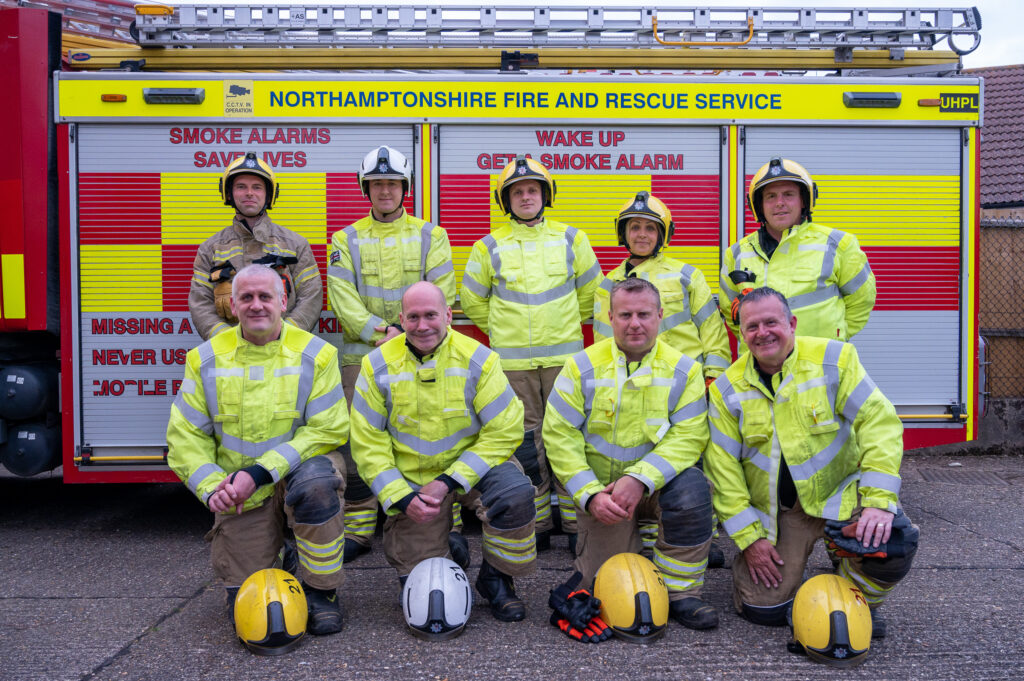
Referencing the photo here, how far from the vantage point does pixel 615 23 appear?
5488 mm

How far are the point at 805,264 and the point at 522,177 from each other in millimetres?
1520

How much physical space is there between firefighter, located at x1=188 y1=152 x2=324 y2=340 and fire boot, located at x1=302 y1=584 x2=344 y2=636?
60.0 inches

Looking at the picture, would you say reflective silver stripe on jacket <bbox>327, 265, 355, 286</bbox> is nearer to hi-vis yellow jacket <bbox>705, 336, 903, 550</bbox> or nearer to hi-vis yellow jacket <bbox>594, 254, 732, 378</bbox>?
hi-vis yellow jacket <bbox>594, 254, 732, 378</bbox>

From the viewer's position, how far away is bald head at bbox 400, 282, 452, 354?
11.9 ft

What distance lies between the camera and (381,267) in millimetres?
4719

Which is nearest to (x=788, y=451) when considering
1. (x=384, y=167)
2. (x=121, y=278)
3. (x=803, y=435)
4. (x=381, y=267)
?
(x=803, y=435)

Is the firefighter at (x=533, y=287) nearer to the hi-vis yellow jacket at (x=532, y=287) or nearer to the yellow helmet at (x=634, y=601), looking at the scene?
the hi-vis yellow jacket at (x=532, y=287)

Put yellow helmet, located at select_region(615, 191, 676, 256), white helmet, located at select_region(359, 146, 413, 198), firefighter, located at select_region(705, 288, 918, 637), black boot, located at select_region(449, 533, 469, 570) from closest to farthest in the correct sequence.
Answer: firefighter, located at select_region(705, 288, 918, 637) → black boot, located at select_region(449, 533, 469, 570) → yellow helmet, located at select_region(615, 191, 676, 256) → white helmet, located at select_region(359, 146, 413, 198)

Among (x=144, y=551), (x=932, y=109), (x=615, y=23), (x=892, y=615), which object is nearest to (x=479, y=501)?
(x=892, y=615)

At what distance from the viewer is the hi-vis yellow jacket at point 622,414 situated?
3684 millimetres

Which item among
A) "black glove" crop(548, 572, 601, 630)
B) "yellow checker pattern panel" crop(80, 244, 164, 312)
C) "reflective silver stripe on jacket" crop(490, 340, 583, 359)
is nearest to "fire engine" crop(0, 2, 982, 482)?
"yellow checker pattern panel" crop(80, 244, 164, 312)

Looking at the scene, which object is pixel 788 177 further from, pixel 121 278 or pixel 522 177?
pixel 121 278

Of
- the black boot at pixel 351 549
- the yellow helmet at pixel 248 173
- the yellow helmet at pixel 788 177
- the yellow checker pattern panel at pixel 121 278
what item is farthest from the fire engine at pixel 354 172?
the black boot at pixel 351 549

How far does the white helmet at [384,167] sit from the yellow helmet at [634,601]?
2351 mm
